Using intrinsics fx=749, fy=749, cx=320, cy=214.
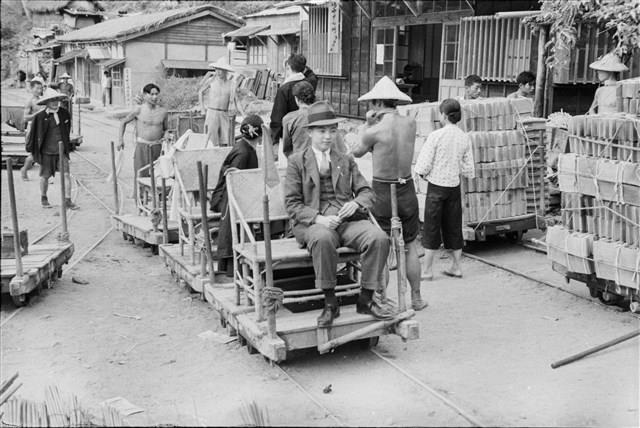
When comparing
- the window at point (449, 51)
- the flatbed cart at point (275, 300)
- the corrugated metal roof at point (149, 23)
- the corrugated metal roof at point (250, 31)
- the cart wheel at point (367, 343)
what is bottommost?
the cart wheel at point (367, 343)

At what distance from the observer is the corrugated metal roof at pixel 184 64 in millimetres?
36156

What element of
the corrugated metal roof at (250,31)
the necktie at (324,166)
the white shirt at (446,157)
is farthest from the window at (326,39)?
the necktie at (324,166)

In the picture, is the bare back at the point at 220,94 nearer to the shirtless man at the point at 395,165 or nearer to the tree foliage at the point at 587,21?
the tree foliage at the point at 587,21

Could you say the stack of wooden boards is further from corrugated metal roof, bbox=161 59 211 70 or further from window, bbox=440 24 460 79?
corrugated metal roof, bbox=161 59 211 70

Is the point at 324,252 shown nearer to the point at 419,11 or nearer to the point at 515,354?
the point at 515,354

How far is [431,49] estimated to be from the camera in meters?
20.2

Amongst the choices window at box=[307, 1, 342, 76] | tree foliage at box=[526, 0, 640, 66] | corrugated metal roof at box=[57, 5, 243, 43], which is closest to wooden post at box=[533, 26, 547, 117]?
tree foliage at box=[526, 0, 640, 66]

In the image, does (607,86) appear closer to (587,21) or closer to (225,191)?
(587,21)

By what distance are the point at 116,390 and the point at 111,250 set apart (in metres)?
5.27

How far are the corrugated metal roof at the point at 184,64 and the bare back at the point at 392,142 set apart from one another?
1176 inches

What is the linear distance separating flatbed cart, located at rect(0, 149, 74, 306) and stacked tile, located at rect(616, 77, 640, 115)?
6.03 m

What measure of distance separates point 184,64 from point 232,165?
29.9m

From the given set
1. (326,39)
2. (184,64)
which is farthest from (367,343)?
(184,64)

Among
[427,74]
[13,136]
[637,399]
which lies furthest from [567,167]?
[13,136]
